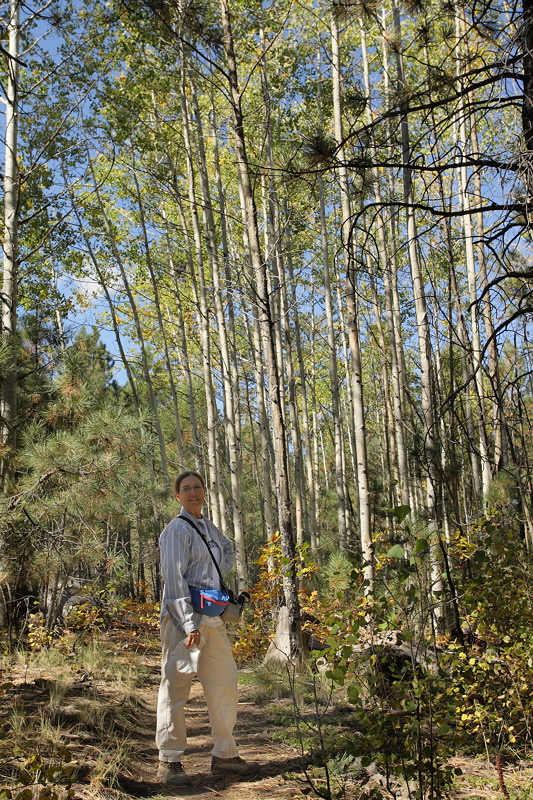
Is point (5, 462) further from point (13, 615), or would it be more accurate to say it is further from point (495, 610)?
point (495, 610)

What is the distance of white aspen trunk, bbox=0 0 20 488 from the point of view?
5.44 meters

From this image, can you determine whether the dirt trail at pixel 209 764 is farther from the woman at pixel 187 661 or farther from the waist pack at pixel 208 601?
the waist pack at pixel 208 601

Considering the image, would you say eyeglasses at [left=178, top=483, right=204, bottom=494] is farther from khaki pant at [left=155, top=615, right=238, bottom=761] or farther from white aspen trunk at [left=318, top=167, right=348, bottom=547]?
white aspen trunk at [left=318, top=167, right=348, bottom=547]

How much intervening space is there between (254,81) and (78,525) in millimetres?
11010

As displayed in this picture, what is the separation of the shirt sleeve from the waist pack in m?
0.05

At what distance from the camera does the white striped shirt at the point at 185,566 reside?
133 inches

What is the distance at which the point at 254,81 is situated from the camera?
13.5m

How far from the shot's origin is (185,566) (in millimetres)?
3496

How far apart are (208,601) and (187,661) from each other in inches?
12.1

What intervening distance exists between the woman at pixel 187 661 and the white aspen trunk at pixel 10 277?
7.51 ft

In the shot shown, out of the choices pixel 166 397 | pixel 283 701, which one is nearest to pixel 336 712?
pixel 283 701

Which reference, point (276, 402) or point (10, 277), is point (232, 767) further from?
point (10, 277)

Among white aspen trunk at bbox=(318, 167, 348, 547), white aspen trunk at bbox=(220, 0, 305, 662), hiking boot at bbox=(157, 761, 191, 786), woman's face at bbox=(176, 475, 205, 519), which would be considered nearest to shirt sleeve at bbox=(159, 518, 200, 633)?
woman's face at bbox=(176, 475, 205, 519)

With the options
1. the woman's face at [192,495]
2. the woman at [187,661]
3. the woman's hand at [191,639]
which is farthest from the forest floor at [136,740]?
the woman's face at [192,495]
